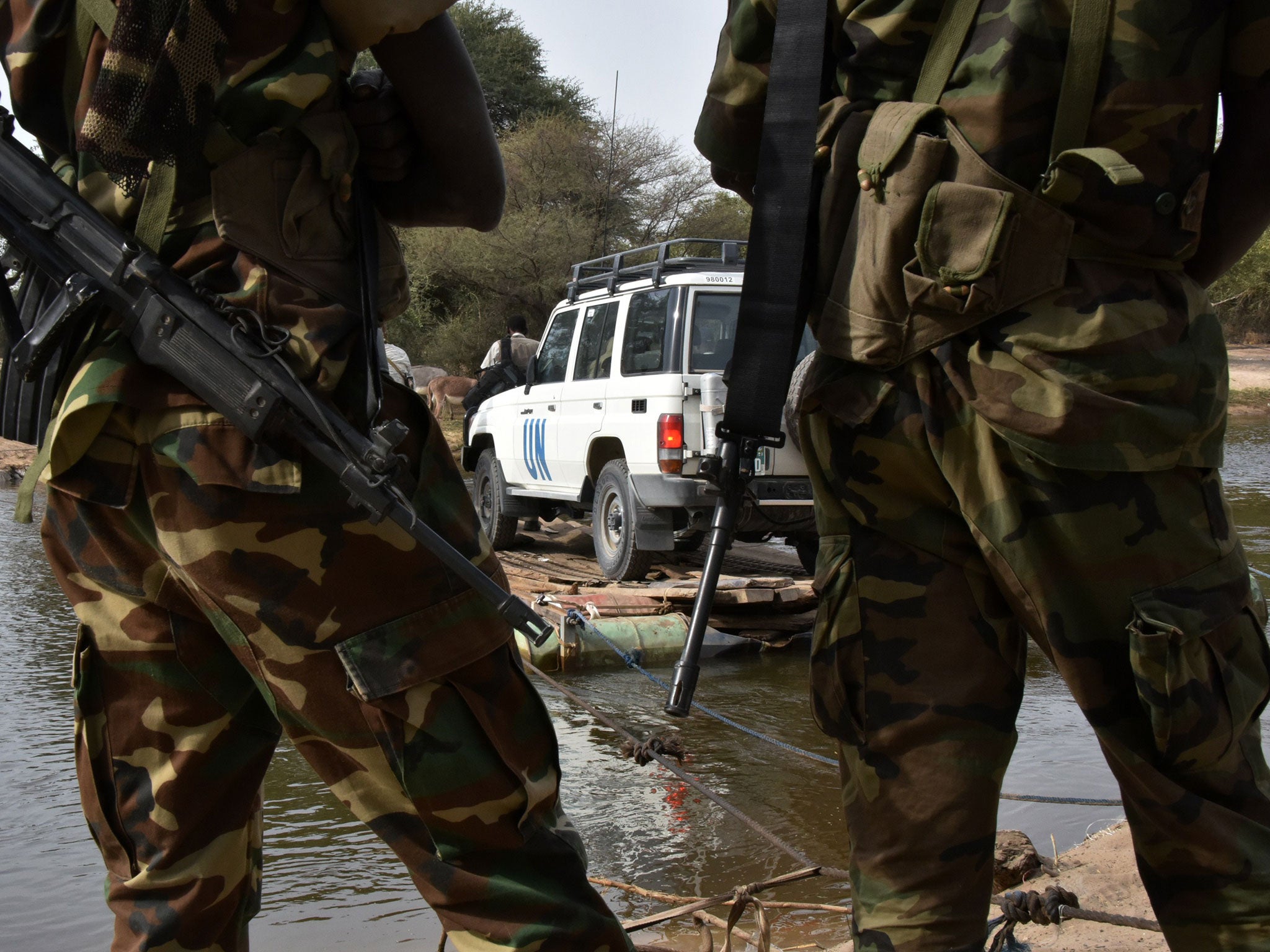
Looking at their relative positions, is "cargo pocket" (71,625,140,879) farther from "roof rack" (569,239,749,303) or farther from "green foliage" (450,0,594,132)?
"green foliage" (450,0,594,132)

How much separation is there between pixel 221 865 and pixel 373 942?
50.4 inches

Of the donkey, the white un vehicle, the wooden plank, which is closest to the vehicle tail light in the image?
the white un vehicle

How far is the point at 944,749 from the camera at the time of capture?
1709 mm

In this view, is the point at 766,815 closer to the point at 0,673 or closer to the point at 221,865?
the point at 221,865

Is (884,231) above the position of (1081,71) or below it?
below

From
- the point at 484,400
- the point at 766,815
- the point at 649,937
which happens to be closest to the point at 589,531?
the point at 484,400

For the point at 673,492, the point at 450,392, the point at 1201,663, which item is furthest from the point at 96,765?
the point at 450,392

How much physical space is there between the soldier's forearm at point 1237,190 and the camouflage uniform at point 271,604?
1.15 m

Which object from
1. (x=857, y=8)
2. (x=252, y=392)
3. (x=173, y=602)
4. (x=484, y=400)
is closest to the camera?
(x=252, y=392)

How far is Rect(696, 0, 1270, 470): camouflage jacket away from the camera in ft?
5.14

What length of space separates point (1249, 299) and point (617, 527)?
31743 millimetres

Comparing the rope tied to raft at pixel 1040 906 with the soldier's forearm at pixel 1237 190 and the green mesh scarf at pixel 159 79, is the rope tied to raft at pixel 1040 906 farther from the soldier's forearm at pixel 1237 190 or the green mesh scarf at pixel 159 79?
the green mesh scarf at pixel 159 79

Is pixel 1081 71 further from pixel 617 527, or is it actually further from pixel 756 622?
pixel 617 527

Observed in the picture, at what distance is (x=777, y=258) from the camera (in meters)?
1.84
